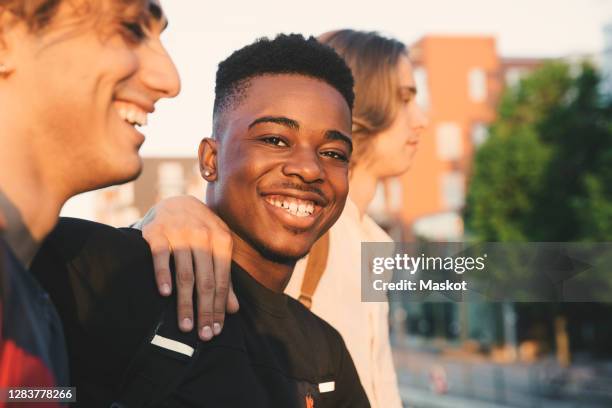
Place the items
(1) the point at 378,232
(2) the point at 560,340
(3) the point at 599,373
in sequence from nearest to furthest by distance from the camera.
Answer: (1) the point at 378,232 → (3) the point at 599,373 → (2) the point at 560,340

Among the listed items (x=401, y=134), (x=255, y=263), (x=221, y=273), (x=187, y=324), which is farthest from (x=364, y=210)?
(x=187, y=324)

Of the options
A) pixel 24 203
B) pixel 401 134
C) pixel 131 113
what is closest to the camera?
pixel 24 203

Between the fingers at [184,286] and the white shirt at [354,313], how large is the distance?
81 centimetres

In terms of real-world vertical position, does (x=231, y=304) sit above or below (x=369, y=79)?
below

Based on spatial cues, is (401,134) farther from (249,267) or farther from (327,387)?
(327,387)

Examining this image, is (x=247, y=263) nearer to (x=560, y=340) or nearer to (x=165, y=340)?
(x=165, y=340)

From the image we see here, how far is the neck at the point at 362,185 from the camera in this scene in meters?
3.41

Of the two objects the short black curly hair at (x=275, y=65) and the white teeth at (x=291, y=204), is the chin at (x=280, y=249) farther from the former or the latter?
the short black curly hair at (x=275, y=65)

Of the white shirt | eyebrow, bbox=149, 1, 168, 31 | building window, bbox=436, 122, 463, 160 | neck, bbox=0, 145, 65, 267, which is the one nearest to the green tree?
building window, bbox=436, 122, 463, 160

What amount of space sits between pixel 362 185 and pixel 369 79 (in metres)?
0.50

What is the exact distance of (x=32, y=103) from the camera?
1.37 m

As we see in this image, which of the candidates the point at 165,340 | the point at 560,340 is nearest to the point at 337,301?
the point at 165,340

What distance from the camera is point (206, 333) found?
1815 millimetres

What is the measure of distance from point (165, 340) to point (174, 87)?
1.94ft
